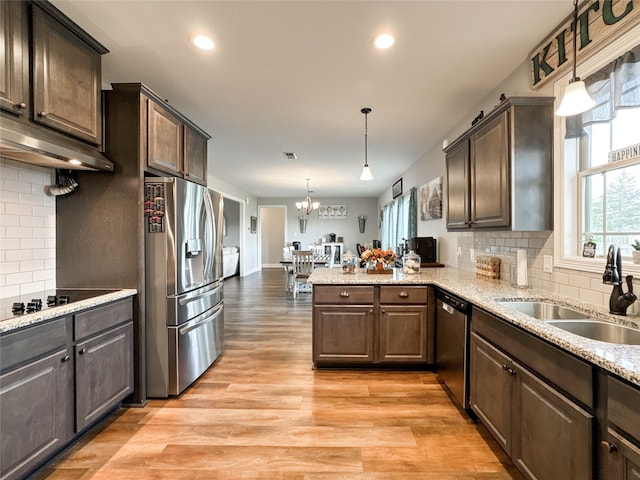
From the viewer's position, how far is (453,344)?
231 cm

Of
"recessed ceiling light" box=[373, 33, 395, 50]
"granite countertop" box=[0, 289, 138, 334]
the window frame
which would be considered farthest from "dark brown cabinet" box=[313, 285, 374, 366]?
"recessed ceiling light" box=[373, 33, 395, 50]

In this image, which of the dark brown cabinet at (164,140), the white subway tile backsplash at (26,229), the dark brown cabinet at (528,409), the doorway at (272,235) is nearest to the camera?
the dark brown cabinet at (528,409)

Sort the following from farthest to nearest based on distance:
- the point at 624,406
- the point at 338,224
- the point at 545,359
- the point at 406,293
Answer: the point at 338,224
the point at 406,293
the point at 545,359
the point at 624,406

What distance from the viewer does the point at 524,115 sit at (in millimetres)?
2033

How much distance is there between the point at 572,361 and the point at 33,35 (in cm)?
296

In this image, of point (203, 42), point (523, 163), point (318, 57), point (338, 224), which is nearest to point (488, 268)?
point (523, 163)

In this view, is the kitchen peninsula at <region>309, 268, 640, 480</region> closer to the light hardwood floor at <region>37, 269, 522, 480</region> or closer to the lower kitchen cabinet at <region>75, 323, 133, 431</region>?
the light hardwood floor at <region>37, 269, 522, 480</region>

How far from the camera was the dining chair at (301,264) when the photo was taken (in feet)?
19.6

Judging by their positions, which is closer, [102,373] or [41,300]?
[41,300]

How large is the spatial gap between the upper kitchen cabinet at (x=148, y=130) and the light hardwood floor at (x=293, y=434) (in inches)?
70.9

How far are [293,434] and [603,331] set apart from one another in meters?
1.80

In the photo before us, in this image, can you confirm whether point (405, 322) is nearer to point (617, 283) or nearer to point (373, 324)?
point (373, 324)

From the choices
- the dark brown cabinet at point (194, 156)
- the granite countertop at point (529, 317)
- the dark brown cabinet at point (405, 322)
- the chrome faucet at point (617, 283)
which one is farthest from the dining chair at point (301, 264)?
the chrome faucet at point (617, 283)

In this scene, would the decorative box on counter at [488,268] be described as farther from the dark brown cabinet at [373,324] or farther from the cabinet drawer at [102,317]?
the cabinet drawer at [102,317]
